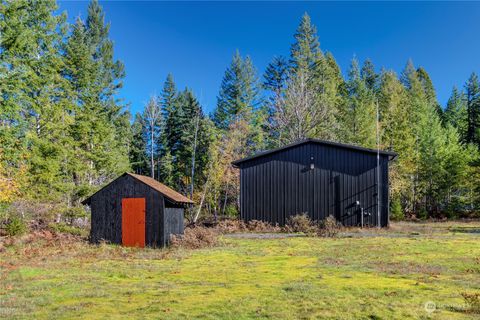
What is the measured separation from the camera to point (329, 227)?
21078mm

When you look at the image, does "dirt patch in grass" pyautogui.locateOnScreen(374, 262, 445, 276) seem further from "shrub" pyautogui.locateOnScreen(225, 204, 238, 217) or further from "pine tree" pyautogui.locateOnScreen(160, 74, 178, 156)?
"pine tree" pyautogui.locateOnScreen(160, 74, 178, 156)

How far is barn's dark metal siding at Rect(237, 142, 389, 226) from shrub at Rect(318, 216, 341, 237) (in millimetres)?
946

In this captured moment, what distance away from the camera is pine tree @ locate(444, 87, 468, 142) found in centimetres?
5557

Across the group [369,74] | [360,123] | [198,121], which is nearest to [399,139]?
[360,123]

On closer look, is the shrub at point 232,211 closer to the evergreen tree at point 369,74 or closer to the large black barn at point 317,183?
the large black barn at point 317,183

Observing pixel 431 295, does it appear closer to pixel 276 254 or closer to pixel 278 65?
pixel 276 254

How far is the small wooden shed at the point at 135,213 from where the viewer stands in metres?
16.7

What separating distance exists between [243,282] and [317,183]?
53.4 feet

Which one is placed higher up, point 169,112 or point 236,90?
point 236,90

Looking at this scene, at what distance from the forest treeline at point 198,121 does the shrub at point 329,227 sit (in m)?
11.6

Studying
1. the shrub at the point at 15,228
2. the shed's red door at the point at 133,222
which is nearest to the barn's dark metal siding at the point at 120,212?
the shed's red door at the point at 133,222

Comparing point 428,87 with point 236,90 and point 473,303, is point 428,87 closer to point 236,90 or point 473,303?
point 236,90

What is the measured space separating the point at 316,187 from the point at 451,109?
42.8 meters

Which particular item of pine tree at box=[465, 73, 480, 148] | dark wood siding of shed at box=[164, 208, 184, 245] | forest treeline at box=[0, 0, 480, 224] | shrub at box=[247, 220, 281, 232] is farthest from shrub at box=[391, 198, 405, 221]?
dark wood siding of shed at box=[164, 208, 184, 245]
